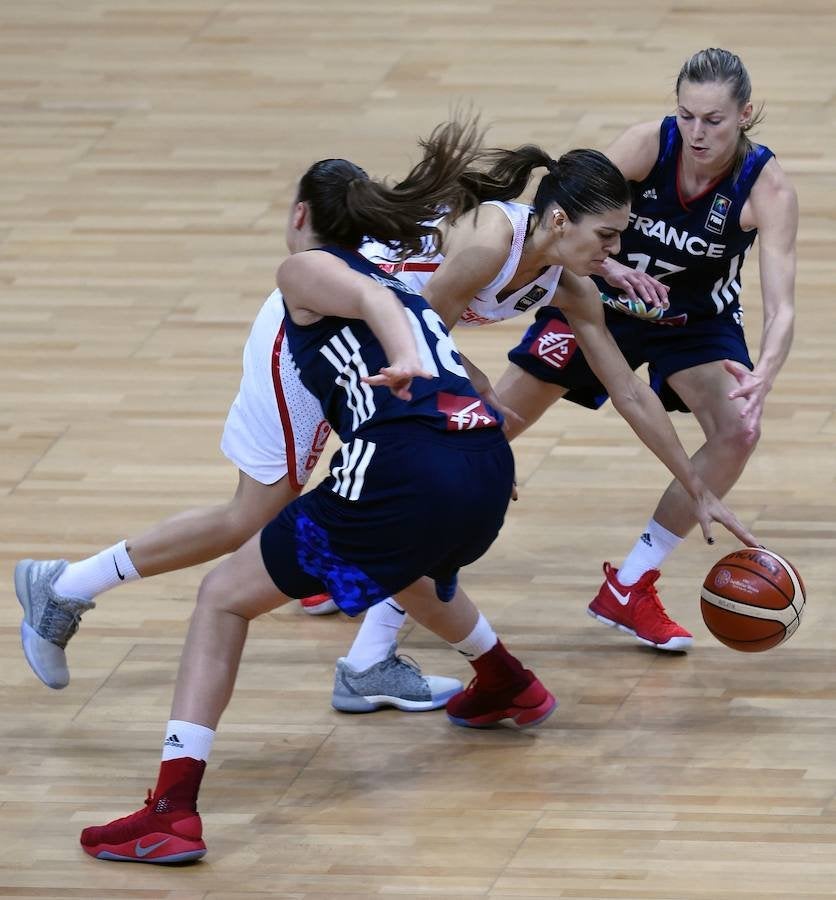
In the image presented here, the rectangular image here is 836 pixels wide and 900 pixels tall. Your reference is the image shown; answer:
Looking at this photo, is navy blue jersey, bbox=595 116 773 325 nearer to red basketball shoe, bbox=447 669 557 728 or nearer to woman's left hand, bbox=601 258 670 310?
woman's left hand, bbox=601 258 670 310

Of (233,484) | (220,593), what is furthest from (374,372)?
(233,484)

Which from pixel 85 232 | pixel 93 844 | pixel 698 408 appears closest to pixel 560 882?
pixel 93 844

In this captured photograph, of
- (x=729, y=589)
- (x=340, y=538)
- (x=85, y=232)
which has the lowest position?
(x=85, y=232)

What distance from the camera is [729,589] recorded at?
4223mm

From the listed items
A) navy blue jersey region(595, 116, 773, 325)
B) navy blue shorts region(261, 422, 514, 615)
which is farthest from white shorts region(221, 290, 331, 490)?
navy blue jersey region(595, 116, 773, 325)

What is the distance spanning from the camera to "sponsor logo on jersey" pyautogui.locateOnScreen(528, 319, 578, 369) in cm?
475

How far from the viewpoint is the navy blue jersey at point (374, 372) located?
11.7 ft

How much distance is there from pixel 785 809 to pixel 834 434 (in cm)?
217

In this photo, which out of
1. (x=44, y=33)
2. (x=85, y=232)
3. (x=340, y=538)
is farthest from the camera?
(x=44, y=33)

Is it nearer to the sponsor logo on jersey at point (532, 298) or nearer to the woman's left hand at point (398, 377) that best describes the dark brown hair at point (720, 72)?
the sponsor logo on jersey at point (532, 298)

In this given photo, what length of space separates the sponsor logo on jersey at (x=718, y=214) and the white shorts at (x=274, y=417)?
3.64 ft

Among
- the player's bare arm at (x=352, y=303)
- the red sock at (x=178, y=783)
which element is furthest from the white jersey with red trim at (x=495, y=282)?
the red sock at (x=178, y=783)

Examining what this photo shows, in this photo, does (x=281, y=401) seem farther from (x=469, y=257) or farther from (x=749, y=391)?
(x=749, y=391)

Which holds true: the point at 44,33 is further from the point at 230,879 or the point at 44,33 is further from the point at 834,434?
the point at 230,879
